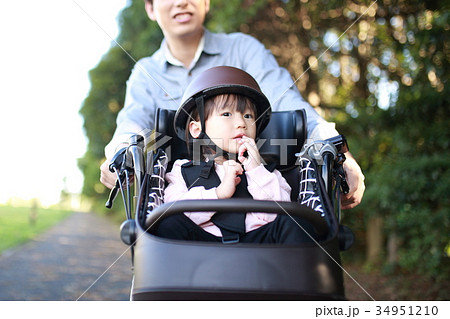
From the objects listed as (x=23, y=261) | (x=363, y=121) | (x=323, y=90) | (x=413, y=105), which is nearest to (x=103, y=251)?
(x=23, y=261)

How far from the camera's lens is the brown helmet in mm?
2355

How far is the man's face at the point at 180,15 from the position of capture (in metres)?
3.04

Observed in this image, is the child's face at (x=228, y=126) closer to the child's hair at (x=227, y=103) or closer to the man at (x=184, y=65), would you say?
the child's hair at (x=227, y=103)

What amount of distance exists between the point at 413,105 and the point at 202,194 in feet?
11.4

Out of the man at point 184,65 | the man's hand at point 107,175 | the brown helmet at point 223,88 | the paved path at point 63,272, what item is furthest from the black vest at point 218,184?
the paved path at point 63,272

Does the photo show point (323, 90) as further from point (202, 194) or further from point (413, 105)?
point (202, 194)

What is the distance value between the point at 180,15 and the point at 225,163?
122cm

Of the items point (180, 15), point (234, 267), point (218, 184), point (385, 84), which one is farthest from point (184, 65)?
point (385, 84)

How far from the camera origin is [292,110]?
273 centimetres

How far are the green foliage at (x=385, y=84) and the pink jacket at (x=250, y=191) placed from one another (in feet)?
5.19

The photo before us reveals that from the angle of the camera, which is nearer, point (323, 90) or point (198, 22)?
point (198, 22)

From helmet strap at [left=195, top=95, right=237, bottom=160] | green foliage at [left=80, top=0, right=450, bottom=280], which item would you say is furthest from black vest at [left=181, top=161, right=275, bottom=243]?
green foliage at [left=80, top=0, right=450, bottom=280]

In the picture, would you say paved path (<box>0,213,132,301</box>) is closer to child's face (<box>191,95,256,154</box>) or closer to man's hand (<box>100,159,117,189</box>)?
man's hand (<box>100,159,117,189</box>)
